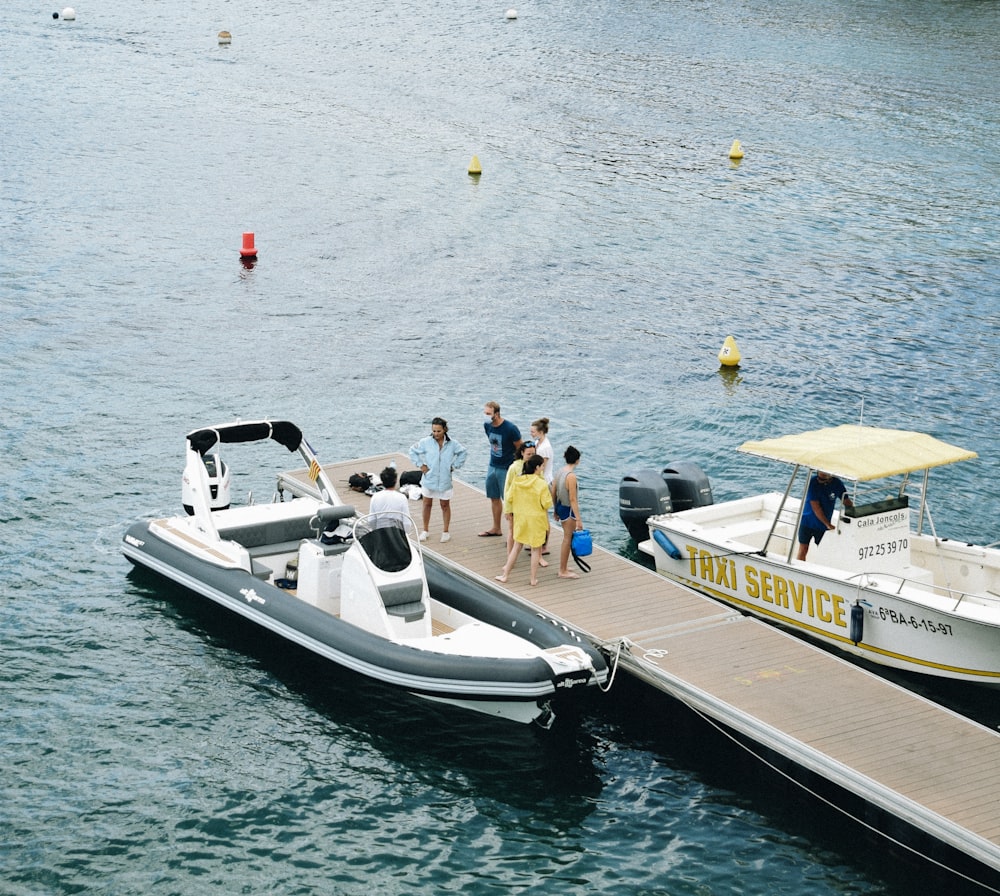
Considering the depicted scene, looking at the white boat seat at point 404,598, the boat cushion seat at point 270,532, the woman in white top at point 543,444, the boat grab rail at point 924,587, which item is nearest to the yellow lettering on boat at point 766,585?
the boat grab rail at point 924,587

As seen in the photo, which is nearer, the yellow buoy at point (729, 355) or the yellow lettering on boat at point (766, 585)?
the yellow lettering on boat at point (766, 585)

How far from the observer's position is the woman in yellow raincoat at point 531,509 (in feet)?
51.5

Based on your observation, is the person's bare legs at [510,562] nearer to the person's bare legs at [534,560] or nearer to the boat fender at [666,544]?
the person's bare legs at [534,560]

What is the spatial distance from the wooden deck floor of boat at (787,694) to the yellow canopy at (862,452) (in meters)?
2.04

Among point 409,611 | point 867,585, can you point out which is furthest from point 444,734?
point 867,585

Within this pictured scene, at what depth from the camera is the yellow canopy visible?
51.0 ft

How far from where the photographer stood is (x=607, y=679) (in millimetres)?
14430

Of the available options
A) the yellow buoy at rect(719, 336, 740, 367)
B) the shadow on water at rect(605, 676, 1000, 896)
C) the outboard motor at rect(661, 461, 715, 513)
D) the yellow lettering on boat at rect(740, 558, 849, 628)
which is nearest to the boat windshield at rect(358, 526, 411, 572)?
the shadow on water at rect(605, 676, 1000, 896)

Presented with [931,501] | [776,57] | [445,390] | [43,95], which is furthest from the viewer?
[776,57]

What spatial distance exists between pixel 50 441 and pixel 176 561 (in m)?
6.62

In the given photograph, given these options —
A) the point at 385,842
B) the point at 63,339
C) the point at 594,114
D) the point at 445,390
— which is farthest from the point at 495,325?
the point at 594,114

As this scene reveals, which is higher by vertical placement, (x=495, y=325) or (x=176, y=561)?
(x=495, y=325)

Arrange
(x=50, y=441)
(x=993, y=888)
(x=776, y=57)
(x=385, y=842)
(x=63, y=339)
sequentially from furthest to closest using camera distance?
(x=776, y=57)
(x=63, y=339)
(x=50, y=441)
(x=385, y=842)
(x=993, y=888)

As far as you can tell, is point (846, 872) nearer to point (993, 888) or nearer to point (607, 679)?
point (993, 888)
